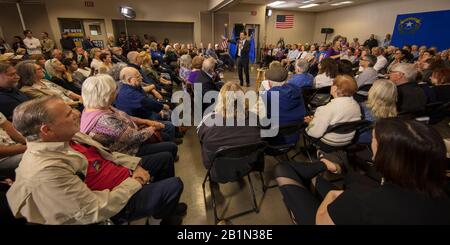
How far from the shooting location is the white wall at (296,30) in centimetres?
1221

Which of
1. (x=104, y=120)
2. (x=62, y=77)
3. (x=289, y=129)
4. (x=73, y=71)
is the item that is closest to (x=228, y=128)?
(x=289, y=129)

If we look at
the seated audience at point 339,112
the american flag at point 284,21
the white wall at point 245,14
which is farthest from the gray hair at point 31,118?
the american flag at point 284,21

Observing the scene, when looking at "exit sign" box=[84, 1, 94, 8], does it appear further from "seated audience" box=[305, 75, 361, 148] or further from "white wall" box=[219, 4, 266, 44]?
"seated audience" box=[305, 75, 361, 148]

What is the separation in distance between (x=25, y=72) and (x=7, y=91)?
19.9 inches

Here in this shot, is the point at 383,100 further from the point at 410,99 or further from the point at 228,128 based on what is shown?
the point at 228,128

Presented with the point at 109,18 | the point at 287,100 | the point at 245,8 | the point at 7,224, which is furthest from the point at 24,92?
the point at 245,8

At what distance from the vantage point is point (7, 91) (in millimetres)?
1992

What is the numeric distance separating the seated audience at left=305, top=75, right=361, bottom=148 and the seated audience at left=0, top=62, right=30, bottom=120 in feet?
9.76

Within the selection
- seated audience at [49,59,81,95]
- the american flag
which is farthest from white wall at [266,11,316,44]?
seated audience at [49,59,81,95]

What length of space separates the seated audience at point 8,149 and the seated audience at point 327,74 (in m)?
3.72

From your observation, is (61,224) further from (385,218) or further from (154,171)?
(385,218)

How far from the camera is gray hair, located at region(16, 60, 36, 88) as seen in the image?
236cm

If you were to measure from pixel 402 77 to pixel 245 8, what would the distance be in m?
9.69

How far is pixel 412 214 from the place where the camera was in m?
0.73
